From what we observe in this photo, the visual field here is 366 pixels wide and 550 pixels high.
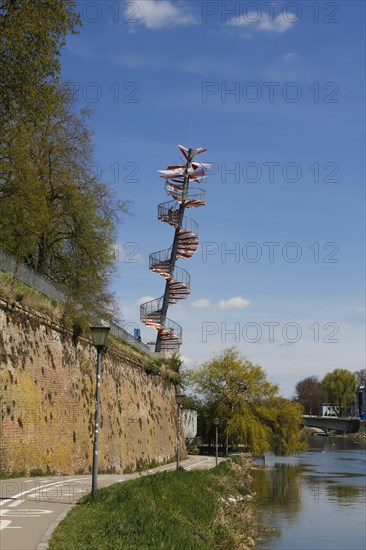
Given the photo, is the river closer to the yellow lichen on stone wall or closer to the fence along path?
the yellow lichen on stone wall

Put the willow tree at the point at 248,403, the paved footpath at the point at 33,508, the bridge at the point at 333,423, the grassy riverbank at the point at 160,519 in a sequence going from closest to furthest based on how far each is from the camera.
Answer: the paved footpath at the point at 33,508
the grassy riverbank at the point at 160,519
the willow tree at the point at 248,403
the bridge at the point at 333,423

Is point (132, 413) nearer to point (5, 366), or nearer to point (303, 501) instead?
point (303, 501)

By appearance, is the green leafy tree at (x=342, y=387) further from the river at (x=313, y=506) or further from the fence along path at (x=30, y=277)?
the fence along path at (x=30, y=277)

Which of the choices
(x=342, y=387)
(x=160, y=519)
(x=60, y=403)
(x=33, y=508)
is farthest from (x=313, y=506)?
(x=342, y=387)

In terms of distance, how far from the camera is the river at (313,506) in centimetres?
2469

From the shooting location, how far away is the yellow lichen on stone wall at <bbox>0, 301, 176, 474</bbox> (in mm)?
23297

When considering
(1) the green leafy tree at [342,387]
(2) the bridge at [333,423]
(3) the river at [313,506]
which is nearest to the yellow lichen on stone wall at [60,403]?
(3) the river at [313,506]

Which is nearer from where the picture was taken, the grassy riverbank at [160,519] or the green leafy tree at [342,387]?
the grassy riverbank at [160,519]

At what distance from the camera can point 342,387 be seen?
185 meters

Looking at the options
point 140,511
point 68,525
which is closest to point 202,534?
point 140,511

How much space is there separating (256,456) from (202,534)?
48350mm

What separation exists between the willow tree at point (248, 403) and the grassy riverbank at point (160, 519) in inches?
1226

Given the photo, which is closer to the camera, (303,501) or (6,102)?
(6,102)

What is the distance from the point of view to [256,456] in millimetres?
64250
